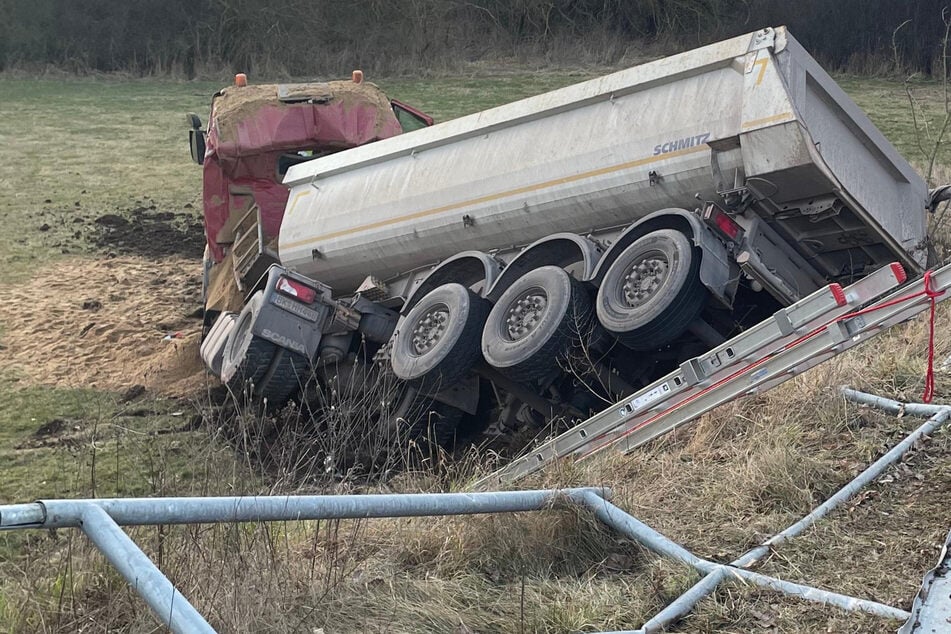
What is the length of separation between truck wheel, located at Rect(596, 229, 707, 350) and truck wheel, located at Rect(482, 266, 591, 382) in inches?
7.5

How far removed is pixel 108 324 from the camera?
456 inches

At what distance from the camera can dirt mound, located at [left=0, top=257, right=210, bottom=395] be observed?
10.3m

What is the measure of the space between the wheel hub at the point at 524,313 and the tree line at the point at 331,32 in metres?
23.5

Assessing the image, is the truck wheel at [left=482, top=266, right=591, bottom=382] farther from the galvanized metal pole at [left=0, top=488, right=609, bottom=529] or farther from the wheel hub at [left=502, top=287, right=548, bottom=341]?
the galvanized metal pole at [left=0, top=488, right=609, bottom=529]

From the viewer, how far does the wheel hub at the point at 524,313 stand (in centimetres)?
755

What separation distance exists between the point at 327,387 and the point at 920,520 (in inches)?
220

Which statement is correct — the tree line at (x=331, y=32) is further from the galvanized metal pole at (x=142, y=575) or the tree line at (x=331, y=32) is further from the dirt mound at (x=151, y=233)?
the galvanized metal pole at (x=142, y=575)

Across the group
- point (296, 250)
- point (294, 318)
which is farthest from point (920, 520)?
point (296, 250)

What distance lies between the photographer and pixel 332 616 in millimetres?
3686

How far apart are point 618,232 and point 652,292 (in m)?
0.99

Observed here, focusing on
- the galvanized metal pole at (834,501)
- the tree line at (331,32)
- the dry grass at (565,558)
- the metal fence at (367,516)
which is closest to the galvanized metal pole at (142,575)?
the metal fence at (367,516)

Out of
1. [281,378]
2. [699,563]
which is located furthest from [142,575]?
[281,378]

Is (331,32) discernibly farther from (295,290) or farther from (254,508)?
(254,508)

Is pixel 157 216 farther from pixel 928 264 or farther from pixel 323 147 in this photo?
pixel 928 264
